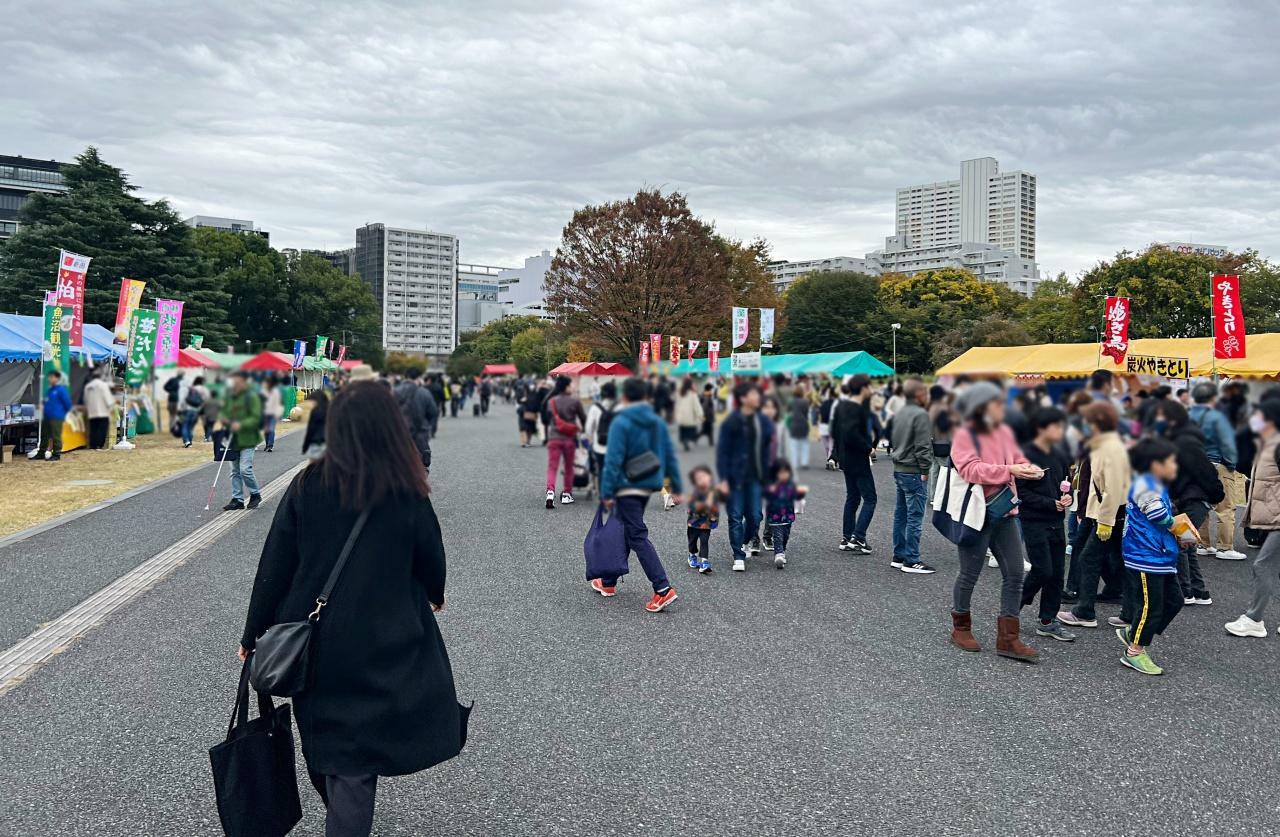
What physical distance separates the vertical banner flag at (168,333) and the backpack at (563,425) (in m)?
1.35

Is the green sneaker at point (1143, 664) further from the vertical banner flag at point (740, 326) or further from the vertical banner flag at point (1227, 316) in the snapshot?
the vertical banner flag at point (1227, 316)

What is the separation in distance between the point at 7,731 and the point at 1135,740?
9.51 meters

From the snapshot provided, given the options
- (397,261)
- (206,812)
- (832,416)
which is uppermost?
(397,261)

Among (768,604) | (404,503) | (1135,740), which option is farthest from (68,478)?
(1135,740)

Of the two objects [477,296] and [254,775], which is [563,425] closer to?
[477,296]

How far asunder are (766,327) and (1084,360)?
1127 millimetres

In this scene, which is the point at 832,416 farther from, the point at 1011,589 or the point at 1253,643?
the point at 1253,643

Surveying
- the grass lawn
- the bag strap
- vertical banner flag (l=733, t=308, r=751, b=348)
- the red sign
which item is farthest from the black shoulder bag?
the grass lawn

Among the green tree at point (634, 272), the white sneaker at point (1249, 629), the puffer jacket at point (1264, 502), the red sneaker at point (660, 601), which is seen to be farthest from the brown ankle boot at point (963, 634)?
the green tree at point (634, 272)

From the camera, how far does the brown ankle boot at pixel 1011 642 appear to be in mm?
8766

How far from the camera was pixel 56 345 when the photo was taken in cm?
287

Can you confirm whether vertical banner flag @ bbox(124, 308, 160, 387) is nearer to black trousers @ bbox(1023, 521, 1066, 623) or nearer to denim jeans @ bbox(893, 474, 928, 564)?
black trousers @ bbox(1023, 521, 1066, 623)

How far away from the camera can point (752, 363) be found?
88.1 inches

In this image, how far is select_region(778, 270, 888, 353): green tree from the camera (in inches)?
112
